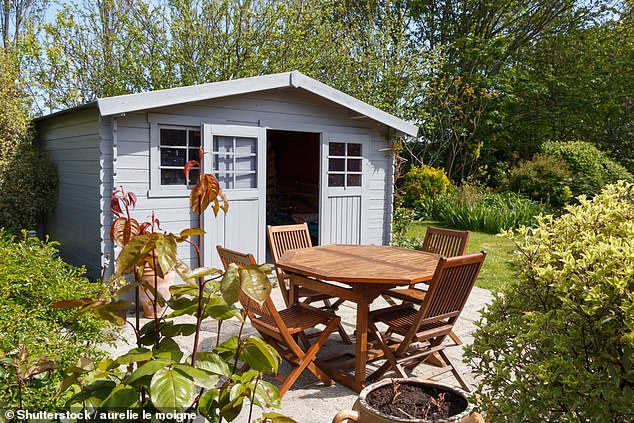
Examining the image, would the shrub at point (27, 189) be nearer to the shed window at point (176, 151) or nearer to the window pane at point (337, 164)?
the shed window at point (176, 151)

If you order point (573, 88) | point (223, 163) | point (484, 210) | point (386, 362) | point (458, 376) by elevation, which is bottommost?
point (458, 376)

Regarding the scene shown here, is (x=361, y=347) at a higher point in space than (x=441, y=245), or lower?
lower

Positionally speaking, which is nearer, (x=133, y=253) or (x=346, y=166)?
(x=133, y=253)

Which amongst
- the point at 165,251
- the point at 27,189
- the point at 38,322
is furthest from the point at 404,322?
the point at 27,189

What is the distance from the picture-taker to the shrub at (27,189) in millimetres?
7723

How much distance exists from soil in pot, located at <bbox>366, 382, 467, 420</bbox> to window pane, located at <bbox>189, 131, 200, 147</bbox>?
193 inches

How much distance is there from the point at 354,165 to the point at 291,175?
4.33 m

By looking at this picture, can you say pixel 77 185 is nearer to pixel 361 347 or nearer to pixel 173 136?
pixel 173 136

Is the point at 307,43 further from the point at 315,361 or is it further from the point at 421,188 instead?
the point at 315,361

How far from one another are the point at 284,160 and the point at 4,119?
618cm

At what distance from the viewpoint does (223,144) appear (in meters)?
6.82

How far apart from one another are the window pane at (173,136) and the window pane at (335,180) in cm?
244

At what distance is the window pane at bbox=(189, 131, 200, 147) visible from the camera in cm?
657

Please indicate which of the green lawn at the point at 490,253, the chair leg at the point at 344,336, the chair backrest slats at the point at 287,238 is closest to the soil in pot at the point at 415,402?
the chair leg at the point at 344,336
